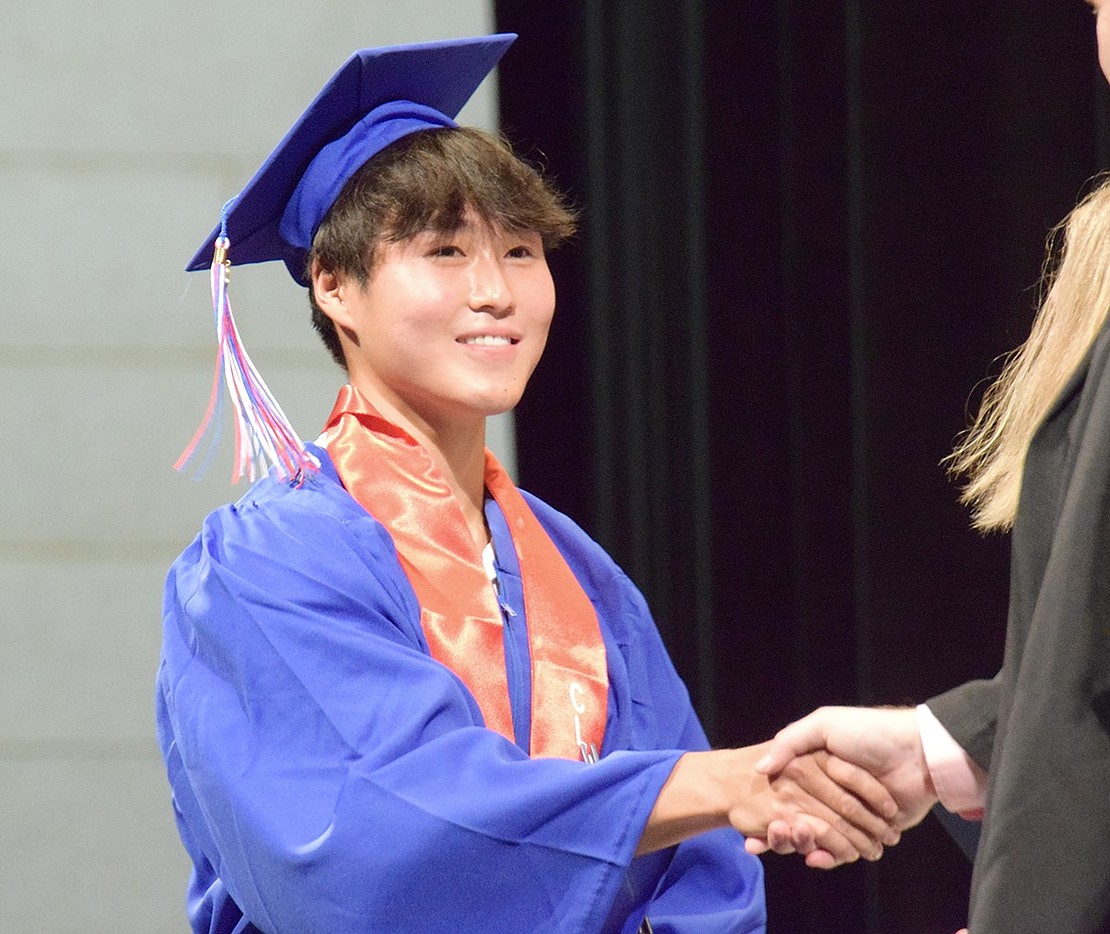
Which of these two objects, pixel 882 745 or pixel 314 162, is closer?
pixel 882 745

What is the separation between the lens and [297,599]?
1441mm

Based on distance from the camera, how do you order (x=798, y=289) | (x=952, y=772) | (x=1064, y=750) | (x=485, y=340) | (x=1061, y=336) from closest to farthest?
1. (x=1064, y=750)
2. (x=1061, y=336)
3. (x=952, y=772)
4. (x=485, y=340)
5. (x=798, y=289)

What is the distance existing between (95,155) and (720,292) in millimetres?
1022

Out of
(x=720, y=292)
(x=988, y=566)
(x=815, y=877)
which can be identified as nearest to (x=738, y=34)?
(x=720, y=292)

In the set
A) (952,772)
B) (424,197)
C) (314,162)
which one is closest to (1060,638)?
(952,772)

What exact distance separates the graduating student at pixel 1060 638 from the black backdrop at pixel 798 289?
1104 mm

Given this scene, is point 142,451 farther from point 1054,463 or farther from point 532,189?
point 1054,463

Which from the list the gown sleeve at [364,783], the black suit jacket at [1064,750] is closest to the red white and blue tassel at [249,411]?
the gown sleeve at [364,783]

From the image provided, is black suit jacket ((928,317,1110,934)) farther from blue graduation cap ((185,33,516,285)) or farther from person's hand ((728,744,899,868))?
blue graduation cap ((185,33,516,285))

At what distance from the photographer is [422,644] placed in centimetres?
151

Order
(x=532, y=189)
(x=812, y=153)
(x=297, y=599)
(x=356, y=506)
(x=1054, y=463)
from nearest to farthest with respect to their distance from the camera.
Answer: (x=1054, y=463)
(x=297, y=599)
(x=356, y=506)
(x=532, y=189)
(x=812, y=153)

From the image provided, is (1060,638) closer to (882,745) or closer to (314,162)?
(882,745)

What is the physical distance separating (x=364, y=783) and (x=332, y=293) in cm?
55

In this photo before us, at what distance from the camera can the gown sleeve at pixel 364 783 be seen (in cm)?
135
